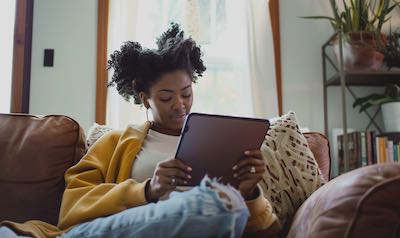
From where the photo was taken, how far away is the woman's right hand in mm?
844

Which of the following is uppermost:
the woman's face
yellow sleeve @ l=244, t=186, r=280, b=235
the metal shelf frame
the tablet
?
the metal shelf frame

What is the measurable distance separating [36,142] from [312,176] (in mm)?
788

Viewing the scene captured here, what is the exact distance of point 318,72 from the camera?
2.47 meters

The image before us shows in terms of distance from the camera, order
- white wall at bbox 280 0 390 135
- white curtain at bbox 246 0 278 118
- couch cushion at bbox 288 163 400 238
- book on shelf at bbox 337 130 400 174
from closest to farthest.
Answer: couch cushion at bbox 288 163 400 238 → book on shelf at bbox 337 130 400 174 → white curtain at bbox 246 0 278 118 → white wall at bbox 280 0 390 135

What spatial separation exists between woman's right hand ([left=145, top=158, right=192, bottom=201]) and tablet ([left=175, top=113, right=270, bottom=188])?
2 cm

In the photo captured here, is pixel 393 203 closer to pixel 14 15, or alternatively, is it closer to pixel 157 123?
pixel 157 123

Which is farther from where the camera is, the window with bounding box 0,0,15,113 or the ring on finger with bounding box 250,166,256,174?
the window with bounding box 0,0,15,113

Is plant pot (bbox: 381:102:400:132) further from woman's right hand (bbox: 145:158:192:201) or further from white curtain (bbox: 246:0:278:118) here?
woman's right hand (bbox: 145:158:192:201)

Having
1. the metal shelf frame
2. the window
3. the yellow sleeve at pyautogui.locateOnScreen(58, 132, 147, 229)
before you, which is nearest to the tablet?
the yellow sleeve at pyautogui.locateOnScreen(58, 132, 147, 229)

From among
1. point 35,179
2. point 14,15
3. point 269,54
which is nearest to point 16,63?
point 14,15

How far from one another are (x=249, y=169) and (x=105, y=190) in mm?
341

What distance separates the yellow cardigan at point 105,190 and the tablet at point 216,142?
0.11 metres

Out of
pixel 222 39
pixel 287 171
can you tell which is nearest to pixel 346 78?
pixel 222 39

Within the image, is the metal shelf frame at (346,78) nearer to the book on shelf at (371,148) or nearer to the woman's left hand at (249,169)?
the book on shelf at (371,148)
